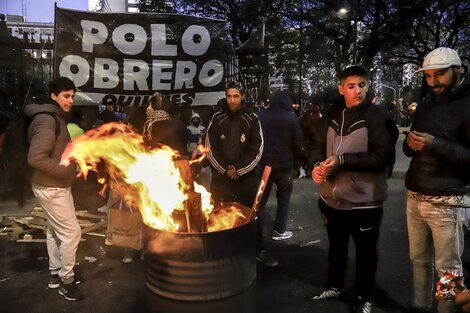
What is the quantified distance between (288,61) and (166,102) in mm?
24804

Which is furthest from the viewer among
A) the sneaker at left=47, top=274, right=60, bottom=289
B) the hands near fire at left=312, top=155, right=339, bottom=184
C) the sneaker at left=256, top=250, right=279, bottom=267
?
the sneaker at left=256, top=250, right=279, bottom=267

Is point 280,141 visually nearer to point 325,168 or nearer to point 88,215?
point 325,168

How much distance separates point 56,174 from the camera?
382 centimetres

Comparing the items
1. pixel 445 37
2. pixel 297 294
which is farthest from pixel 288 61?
pixel 297 294

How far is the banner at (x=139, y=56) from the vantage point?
20.0ft

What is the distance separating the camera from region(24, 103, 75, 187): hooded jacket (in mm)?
3719

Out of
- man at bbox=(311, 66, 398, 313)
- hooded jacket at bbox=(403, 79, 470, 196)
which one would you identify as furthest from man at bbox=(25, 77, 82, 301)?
hooded jacket at bbox=(403, 79, 470, 196)

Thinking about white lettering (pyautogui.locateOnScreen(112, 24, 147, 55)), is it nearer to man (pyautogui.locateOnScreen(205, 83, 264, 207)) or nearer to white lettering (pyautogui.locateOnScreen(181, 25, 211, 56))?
white lettering (pyautogui.locateOnScreen(181, 25, 211, 56))

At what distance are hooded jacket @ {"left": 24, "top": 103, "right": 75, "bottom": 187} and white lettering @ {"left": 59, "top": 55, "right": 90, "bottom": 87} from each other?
2412 millimetres

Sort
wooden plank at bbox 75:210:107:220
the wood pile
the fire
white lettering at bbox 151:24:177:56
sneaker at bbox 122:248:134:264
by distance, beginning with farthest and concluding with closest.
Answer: white lettering at bbox 151:24:177:56, wooden plank at bbox 75:210:107:220, the wood pile, sneaker at bbox 122:248:134:264, the fire

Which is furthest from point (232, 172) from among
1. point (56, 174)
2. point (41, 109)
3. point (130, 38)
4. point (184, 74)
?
point (130, 38)

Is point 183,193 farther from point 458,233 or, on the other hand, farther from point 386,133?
point 458,233

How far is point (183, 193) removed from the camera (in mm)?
2957

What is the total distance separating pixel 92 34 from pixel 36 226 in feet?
10.2
